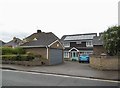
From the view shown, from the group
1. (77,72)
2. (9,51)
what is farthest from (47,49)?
(77,72)

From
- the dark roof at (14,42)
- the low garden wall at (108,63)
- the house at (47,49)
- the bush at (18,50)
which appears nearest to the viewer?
the low garden wall at (108,63)

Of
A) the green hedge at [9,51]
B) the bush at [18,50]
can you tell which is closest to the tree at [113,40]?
the bush at [18,50]

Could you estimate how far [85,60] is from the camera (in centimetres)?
3309

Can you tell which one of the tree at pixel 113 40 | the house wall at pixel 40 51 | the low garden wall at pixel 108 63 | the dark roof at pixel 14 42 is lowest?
the low garden wall at pixel 108 63

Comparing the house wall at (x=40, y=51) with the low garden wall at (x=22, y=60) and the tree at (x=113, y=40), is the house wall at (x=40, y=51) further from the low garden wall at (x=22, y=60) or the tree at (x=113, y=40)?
the tree at (x=113, y=40)

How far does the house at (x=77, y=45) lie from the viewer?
4271 centimetres

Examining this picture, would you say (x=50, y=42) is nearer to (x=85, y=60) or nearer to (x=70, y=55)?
(x=85, y=60)

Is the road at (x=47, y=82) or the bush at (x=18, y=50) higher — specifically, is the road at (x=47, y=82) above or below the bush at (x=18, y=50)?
below

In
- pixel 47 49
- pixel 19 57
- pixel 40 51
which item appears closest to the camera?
pixel 19 57

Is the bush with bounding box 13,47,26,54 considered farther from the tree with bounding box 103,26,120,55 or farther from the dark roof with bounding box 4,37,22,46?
the dark roof with bounding box 4,37,22,46

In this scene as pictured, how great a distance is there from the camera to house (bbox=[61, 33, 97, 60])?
42.7m

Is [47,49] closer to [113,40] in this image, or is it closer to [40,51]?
[40,51]

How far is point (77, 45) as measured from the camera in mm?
45812

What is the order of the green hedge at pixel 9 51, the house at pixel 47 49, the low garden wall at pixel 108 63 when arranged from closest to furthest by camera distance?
the low garden wall at pixel 108 63
the house at pixel 47 49
the green hedge at pixel 9 51
